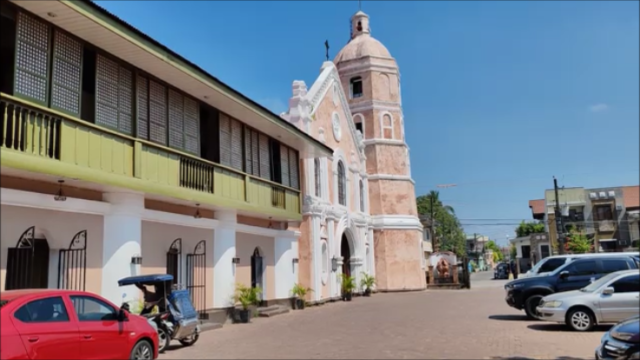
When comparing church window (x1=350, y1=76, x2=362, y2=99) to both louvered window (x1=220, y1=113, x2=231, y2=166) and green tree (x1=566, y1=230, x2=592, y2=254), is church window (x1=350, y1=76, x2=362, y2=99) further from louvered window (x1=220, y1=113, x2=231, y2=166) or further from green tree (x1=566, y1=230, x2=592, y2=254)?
louvered window (x1=220, y1=113, x2=231, y2=166)

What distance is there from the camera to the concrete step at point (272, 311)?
64.3ft

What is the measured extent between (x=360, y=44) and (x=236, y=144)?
76.6ft

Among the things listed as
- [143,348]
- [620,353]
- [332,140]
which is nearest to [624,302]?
[620,353]

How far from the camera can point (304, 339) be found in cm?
1354

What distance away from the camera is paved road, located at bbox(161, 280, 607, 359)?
435 inches

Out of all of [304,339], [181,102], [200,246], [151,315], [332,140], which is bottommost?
[304,339]

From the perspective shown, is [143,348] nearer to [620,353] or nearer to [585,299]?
[620,353]

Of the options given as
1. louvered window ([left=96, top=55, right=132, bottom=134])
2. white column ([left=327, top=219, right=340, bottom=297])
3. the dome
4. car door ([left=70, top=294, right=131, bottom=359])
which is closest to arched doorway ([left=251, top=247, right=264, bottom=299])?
white column ([left=327, top=219, right=340, bottom=297])

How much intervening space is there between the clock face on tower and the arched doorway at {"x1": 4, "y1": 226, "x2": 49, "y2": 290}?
20750 millimetres

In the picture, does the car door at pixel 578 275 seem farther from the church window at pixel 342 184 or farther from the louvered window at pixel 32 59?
the church window at pixel 342 184

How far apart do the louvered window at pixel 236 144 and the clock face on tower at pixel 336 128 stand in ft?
39.1

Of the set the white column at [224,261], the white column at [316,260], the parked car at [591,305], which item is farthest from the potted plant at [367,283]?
the parked car at [591,305]

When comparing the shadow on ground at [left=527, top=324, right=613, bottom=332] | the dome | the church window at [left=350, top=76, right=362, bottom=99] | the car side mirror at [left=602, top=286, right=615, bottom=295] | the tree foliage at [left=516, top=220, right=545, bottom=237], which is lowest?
the shadow on ground at [left=527, top=324, right=613, bottom=332]

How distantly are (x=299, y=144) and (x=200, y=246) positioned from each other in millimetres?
7763
